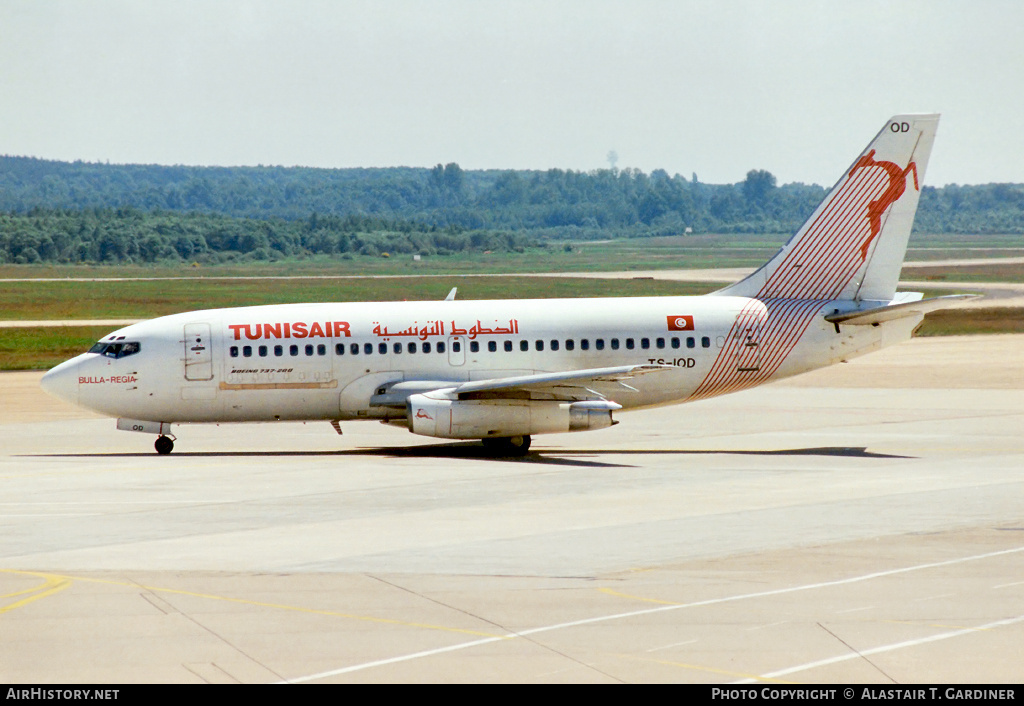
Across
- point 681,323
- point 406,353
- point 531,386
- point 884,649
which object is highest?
point 681,323

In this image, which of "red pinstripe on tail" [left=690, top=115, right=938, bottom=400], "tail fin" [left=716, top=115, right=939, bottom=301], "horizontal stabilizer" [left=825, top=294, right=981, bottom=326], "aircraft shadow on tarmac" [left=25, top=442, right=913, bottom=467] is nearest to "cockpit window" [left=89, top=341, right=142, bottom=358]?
"aircraft shadow on tarmac" [left=25, top=442, right=913, bottom=467]

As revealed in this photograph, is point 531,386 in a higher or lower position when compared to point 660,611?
higher

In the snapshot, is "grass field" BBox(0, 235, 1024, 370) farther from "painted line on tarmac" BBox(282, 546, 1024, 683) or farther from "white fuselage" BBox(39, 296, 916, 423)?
"painted line on tarmac" BBox(282, 546, 1024, 683)

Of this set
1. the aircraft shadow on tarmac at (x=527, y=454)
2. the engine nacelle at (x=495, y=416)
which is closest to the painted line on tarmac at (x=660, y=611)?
the aircraft shadow on tarmac at (x=527, y=454)

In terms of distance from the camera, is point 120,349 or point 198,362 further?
point 120,349

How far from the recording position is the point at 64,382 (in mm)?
34969

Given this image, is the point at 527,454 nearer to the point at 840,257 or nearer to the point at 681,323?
the point at 681,323

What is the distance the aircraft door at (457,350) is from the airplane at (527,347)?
0.12 ft

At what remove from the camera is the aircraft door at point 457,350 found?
35562 mm

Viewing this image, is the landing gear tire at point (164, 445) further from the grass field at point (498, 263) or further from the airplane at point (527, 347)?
the grass field at point (498, 263)

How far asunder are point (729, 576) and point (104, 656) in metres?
8.46

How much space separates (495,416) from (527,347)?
2785 millimetres

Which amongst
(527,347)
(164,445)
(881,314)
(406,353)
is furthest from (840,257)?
(164,445)
